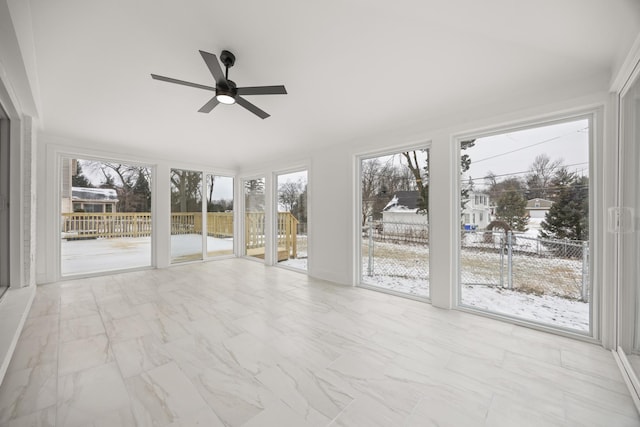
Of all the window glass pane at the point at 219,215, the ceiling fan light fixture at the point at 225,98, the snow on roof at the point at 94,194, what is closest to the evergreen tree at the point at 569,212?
the ceiling fan light fixture at the point at 225,98

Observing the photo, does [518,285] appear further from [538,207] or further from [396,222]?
[396,222]

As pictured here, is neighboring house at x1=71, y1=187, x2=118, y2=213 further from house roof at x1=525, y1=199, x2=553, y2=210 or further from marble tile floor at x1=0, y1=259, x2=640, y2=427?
house roof at x1=525, y1=199, x2=553, y2=210

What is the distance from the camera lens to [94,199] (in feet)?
14.3

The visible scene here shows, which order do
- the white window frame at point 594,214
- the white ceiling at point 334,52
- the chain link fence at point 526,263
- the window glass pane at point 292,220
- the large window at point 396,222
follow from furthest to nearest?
the window glass pane at point 292,220, the large window at point 396,222, the chain link fence at point 526,263, the white window frame at point 594,214, the white ceiling at point 334,52

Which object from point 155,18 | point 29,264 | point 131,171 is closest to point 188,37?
point 155,18

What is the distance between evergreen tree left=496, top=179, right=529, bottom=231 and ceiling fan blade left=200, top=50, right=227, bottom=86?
116 inches

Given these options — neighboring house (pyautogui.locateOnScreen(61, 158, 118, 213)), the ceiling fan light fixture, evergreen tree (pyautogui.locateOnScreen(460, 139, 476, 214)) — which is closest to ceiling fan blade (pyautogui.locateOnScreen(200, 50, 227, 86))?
the ceiling fan light fixture

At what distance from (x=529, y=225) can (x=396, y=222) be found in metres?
1.44

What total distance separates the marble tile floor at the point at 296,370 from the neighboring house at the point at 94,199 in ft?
6.64

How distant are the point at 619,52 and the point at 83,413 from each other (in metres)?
4.04

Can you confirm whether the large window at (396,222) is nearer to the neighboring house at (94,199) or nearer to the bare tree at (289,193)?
the bare tree at (289,193)

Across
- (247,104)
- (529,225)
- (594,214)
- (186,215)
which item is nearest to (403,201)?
(529,225)

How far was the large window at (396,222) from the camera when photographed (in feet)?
10.8

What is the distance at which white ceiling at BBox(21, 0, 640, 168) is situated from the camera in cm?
168
